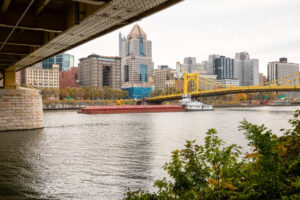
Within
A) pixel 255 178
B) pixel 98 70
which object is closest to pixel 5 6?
pixel 255 178

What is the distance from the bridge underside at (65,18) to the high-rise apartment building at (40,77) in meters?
159

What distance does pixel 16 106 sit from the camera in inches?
1078

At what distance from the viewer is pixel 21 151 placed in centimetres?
1769

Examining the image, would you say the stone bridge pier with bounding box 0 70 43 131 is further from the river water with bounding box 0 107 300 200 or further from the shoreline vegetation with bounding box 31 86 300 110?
the shoreline vegetation with bounding box 31 86 300 110

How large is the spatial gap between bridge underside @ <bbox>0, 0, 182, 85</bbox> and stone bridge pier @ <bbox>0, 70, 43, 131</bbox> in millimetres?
11979

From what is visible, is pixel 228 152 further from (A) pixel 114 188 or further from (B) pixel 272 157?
(A) pixel 114 188

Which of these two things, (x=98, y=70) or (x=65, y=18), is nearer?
(x=65, y=18)

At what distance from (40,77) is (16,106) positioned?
14941 cm

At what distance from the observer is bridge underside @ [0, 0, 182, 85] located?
9.33 metres

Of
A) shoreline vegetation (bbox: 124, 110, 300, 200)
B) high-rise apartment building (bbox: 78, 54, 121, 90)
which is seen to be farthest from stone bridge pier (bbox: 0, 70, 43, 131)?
high-rise apartment building (bbox: 78, 54, 121, 90)

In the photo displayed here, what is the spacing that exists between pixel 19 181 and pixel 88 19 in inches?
261

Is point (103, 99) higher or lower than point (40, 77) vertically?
lower

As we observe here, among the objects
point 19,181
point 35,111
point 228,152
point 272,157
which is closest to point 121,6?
point 228,152

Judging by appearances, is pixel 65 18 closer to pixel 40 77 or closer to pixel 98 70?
pixel 40 77
